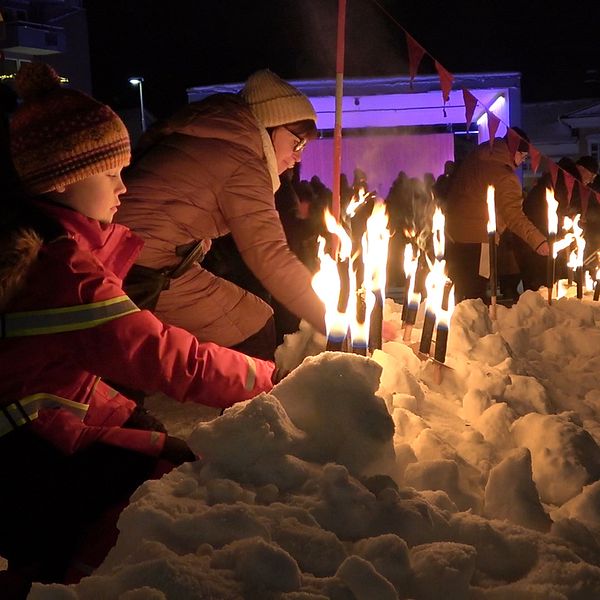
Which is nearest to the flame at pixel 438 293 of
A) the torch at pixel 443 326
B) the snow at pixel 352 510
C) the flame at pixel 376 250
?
the torch at pixel 443 326

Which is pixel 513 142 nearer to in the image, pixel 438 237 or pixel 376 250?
pixel 438 237

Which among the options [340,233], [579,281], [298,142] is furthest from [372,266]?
[579,281]

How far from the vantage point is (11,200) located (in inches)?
97.3

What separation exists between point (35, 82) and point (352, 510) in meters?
1.72

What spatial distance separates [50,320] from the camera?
2.35m

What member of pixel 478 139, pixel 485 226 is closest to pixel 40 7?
pixel 478 139

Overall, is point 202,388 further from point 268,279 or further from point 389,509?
point 268,279

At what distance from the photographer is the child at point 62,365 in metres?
2.36

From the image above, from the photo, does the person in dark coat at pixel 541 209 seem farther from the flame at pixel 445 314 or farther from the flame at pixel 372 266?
the flame at pixel 445 314

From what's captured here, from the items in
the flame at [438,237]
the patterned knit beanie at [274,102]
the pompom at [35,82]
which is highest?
the pompom at [35,82]

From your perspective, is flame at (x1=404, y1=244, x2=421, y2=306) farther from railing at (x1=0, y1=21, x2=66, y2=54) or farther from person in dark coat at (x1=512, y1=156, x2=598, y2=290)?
railing at (x1=0, y1=21, x2=66, y2=54)

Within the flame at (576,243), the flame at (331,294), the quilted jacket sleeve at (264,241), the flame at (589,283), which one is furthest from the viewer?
the flame at (589,283)

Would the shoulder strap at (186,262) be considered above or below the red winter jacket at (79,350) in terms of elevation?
below

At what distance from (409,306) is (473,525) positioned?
2.77 meters
